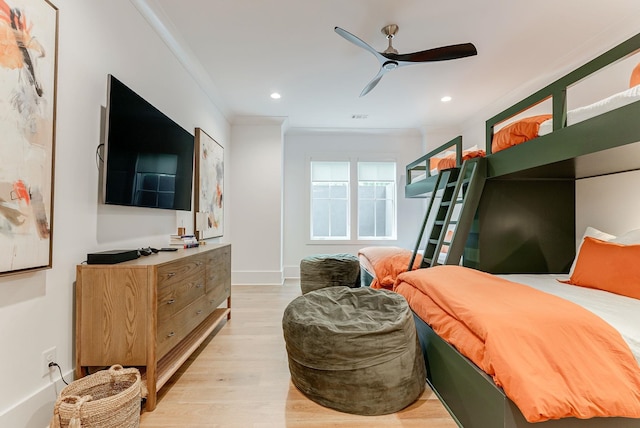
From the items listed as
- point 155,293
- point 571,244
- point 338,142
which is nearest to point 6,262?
point 155,293

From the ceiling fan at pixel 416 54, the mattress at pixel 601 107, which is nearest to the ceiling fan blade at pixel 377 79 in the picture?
the ceiling fan at pixel 416 54

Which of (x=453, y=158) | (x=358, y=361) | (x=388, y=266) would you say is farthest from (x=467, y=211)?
(x=358, y=361)

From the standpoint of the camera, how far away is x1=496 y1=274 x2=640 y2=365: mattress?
133 cm

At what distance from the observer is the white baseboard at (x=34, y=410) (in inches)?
52.4

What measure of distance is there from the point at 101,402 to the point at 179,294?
2.55ft

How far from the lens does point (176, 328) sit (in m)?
1.97

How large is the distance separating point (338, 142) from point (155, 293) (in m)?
4.75

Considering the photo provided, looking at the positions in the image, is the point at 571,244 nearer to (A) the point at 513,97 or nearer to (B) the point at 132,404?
(A) the point at 513,97

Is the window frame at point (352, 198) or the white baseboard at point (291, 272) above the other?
the window frame at point (352, 198)

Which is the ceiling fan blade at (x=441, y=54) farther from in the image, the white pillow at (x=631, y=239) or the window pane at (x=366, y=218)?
the window pane at (x=366, y=218)

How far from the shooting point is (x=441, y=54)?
256 cm

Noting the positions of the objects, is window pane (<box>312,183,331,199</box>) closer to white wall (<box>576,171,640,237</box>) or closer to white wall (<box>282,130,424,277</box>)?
white wall (<box>282,130,424,277</box>)

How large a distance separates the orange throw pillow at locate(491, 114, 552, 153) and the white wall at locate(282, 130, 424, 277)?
128 inches

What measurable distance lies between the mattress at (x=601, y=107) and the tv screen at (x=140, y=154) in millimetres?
2874
